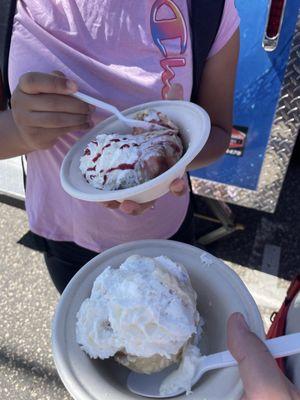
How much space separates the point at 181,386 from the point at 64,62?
68 centimetres

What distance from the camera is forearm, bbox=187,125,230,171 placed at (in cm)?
112

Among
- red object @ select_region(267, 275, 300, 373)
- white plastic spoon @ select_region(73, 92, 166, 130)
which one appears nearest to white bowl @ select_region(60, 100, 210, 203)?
white plastic spoon @ select_region(73, 92, 166, 130)

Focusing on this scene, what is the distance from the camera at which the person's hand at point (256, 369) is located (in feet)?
1.91

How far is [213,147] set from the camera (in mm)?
1126

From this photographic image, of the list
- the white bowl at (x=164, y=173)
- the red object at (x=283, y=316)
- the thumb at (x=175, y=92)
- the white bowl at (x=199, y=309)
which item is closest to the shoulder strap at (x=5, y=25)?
the white bowl at (x=164, y=173)

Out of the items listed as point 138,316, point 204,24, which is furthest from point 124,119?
point 138,316

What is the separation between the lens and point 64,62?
0.94m

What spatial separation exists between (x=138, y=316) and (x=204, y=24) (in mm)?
607

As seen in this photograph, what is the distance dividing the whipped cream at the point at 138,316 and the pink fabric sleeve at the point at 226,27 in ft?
1.69

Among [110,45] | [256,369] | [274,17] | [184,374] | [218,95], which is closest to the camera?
[256,369]

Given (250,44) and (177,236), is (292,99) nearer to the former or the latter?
(250,44)

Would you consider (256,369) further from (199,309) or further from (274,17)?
(274,17)

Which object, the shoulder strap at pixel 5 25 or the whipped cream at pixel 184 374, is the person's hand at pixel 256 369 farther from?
the shoulder strap at pixel 5 25

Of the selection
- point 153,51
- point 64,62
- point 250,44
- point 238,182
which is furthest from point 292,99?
point 64,62
